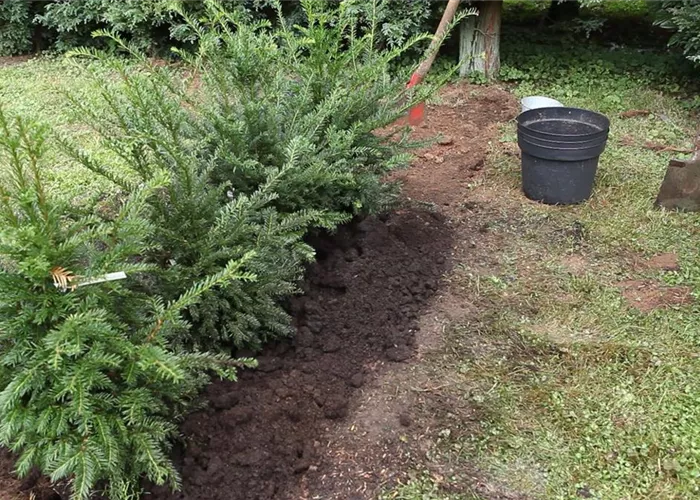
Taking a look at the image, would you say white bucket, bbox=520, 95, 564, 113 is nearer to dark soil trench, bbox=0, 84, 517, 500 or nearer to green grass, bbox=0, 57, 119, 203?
dark soil trench, bbox=0, 84, 517, 500

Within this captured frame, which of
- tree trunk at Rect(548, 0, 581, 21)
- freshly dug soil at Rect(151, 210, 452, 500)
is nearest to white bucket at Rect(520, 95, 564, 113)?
freshly dug soil at Rect(151, 210, 452, 500)

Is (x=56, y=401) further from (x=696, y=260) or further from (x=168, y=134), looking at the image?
(x=696, y=260)

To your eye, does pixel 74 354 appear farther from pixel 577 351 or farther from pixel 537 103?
pixel 537 103

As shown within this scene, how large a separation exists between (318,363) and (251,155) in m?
0.96

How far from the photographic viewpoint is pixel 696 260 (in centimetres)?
331

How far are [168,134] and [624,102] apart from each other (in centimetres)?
422

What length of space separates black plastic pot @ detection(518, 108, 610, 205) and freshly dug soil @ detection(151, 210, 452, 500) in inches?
27.4

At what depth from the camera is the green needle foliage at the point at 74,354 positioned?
1680mm

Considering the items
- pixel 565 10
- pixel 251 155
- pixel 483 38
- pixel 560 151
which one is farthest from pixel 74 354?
pixel 565 10

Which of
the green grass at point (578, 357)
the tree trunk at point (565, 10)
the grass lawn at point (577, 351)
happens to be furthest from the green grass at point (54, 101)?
the tree trunk at point (565, 10)

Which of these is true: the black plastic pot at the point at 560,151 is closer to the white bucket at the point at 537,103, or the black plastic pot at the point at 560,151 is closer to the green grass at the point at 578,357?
the green grass at the point at 578,357

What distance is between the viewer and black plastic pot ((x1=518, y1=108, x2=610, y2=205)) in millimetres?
3623

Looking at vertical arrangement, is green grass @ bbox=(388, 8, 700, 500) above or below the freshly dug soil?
below

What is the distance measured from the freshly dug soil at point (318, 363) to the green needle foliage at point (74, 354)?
22 cm
